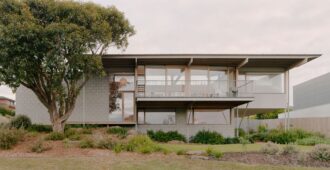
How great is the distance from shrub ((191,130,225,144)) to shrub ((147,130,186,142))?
80 centimetres

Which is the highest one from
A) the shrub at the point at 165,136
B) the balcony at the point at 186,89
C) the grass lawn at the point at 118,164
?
the balcony at the point at 186,89

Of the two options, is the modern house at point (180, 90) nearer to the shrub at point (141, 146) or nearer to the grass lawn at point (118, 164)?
the shrub at point (141, 146)

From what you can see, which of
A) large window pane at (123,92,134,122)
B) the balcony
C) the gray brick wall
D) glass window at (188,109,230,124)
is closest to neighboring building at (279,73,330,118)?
glass window at (188,109,230,124)


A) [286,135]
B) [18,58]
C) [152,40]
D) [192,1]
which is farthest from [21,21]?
[286,135]

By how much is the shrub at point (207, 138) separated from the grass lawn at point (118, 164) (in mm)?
9036

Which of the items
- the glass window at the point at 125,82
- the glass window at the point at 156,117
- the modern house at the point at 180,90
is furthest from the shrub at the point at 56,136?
the glass window at the point at 156,117

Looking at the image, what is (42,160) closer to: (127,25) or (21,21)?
(21,21)

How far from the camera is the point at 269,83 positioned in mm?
22641

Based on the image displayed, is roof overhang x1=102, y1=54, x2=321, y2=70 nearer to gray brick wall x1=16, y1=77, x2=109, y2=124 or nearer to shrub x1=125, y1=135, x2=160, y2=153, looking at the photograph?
gray brick wall x1=16, y1=77, x2=109, y2=124

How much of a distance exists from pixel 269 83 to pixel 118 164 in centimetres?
1471

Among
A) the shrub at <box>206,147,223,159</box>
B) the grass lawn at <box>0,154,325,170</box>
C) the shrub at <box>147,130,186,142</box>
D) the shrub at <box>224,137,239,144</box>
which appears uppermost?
the shrub at <box>206,147,223,159</box>

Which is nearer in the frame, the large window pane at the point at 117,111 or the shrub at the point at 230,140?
the shrub at the point at 230,140

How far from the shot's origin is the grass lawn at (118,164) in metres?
10.4

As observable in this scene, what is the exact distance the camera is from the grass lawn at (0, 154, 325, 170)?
10.4 m
